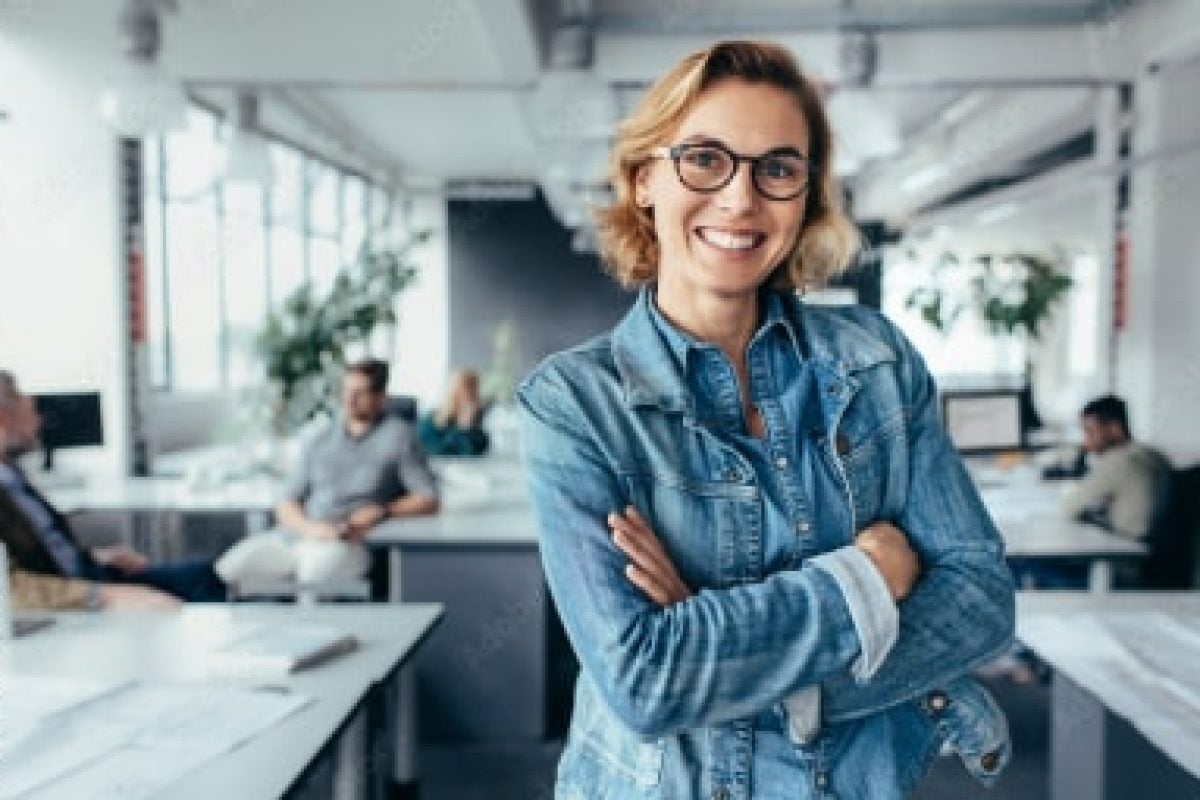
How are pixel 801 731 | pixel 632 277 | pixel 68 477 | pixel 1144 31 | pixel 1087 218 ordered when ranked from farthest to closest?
pixel 1087 218, pixel 1144 31, pixel 68 477, pixel 632 277, pixel 801 731

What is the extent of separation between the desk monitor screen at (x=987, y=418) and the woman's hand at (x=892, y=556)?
3123 millimetres

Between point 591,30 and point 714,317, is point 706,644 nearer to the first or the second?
point 714,317

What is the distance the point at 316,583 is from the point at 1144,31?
16.5ft

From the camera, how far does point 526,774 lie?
12.3 ft

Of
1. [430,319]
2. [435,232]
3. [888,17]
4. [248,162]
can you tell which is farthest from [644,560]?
[430,319]

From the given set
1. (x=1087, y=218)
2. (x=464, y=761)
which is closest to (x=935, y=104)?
(x=1087, y=218)

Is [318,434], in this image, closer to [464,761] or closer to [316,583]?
[316,583]

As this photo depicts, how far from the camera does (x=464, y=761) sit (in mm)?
3855

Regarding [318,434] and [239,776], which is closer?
[239,776]

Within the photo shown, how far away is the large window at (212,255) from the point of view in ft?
20.5

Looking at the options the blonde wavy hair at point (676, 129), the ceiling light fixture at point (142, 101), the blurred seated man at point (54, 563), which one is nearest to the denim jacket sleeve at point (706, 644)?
the blonde wavy hair at point (676, 129)

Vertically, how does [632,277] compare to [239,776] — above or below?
above

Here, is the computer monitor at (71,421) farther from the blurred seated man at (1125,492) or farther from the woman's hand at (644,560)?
the woman's hand at (644,560)

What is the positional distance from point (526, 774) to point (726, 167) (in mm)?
3014
